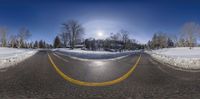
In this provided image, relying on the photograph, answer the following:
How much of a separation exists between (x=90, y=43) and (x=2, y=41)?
62931 mm

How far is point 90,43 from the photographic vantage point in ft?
491

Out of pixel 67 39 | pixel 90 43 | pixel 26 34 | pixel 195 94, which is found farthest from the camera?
pixel 90 43

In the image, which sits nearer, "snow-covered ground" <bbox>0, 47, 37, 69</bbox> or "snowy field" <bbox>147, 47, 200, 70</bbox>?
"snowy field" <bbox>147, 47, 200, 70</bbox>

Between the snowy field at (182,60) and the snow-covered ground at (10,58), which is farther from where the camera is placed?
the snow-covered ground at (10,58)

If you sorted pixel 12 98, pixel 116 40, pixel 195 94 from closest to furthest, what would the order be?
pixel 12 98 → pixel 195 94 → pixel 116 40

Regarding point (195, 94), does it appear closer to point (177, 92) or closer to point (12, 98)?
point (177, 92)

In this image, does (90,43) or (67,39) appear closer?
(67,39)

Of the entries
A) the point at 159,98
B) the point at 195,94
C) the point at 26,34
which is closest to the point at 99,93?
Result: the point at 159,98

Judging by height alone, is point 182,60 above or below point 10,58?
below

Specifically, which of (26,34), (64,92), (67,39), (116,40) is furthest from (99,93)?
(116,40)

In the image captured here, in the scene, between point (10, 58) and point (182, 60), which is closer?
point (182, 60)

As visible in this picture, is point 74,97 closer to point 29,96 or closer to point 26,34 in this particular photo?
point 29,96

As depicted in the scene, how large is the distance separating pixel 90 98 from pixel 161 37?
508ft

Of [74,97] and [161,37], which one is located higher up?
[161,37]
